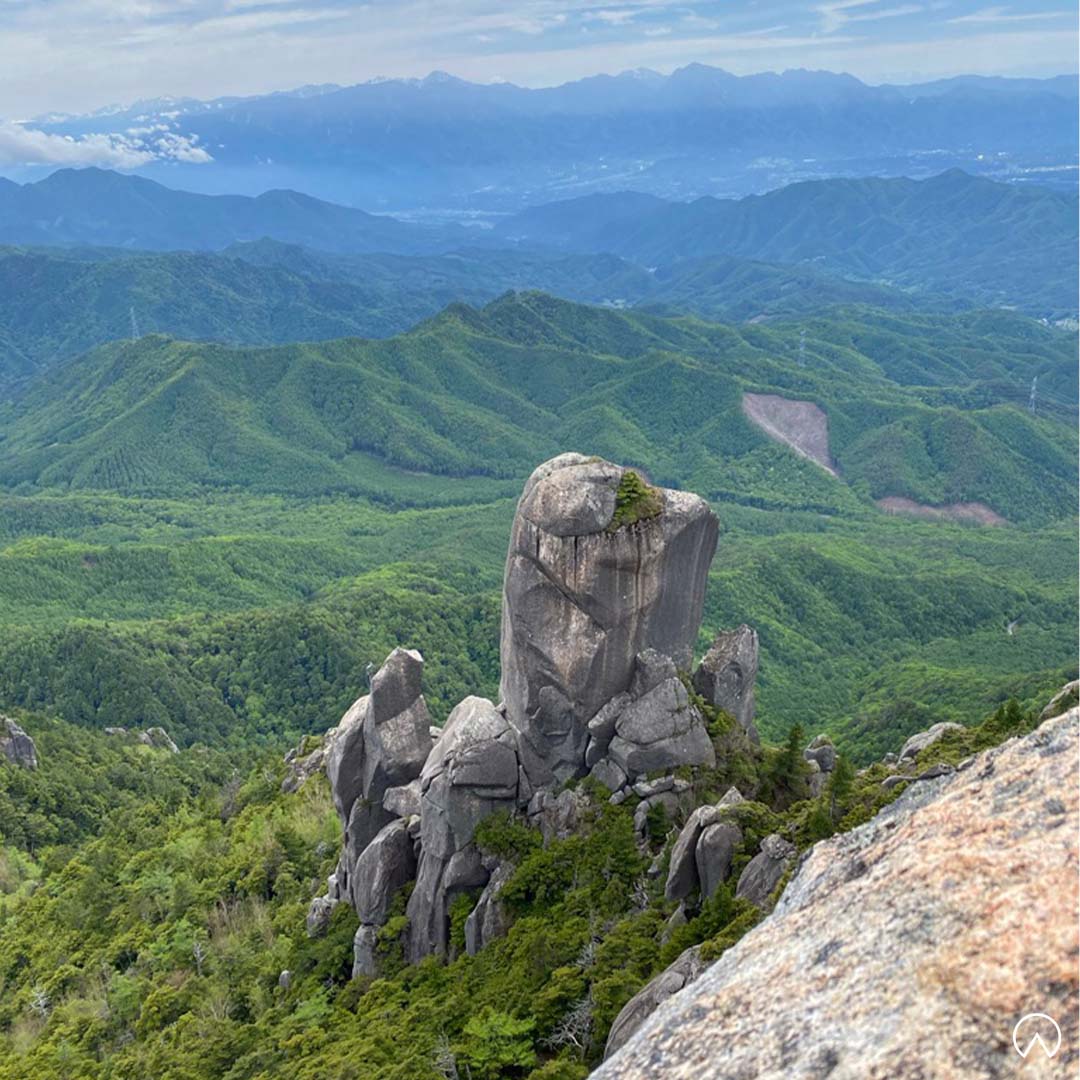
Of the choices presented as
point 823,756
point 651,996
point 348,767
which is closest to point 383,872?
point 348,767

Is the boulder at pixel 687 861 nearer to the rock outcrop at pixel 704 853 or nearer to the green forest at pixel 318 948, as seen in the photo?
the rock outcrop at pixel 704 853

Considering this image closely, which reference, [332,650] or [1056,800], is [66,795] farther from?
[1056,800]

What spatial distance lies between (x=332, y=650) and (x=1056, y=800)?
13148cm

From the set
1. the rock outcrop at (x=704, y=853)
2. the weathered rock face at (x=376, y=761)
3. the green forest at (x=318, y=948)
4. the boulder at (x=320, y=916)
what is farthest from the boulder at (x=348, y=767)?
the rock outcrop at (x=704, y=853)

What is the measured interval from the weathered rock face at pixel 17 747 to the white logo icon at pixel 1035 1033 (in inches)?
4094

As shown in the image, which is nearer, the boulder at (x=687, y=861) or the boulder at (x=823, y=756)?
the boulder at (x=687, y=861)

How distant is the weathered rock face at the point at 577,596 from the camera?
1789 inches

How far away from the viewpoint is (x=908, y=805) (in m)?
25.1

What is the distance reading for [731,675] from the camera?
50.7 metres

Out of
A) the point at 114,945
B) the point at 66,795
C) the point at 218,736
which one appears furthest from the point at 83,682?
the point at 114,945

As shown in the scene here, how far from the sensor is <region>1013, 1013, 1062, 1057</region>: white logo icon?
15.0 metres

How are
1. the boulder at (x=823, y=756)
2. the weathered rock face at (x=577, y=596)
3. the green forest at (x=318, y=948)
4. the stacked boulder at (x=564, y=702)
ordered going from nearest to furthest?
the green forest at (x=318, y=948), the stacked boulder at (x=564, y=702), the weathered rock face at (x=577, y=596), the boulder at (x=823, y=756)

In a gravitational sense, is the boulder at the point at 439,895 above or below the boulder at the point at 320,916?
above

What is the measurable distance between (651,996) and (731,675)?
2363 cm
